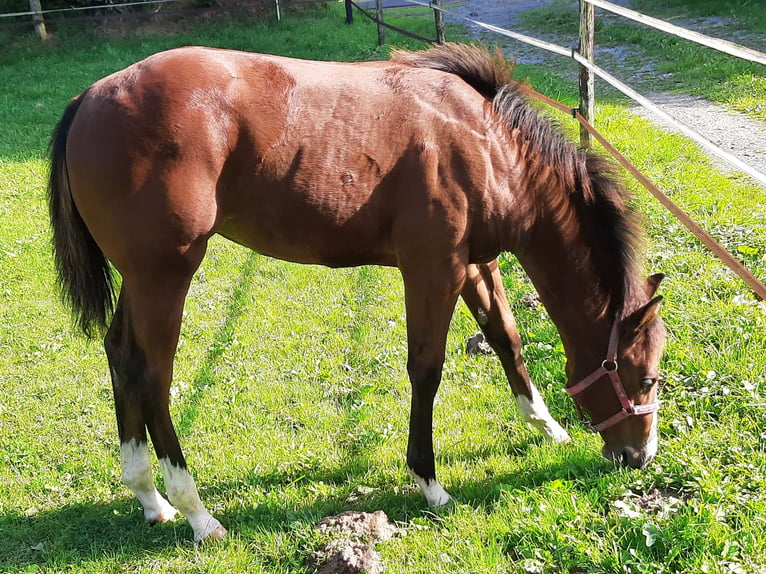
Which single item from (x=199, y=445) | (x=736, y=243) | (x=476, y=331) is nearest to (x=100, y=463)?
(x=199, y=445)

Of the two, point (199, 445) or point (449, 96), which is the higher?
point (449, 96)

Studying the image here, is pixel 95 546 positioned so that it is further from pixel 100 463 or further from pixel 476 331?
pixel 476 331

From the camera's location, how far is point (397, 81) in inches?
111

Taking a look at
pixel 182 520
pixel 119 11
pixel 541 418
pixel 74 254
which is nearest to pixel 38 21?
pixel 119 11

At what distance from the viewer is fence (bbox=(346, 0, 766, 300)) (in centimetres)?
255

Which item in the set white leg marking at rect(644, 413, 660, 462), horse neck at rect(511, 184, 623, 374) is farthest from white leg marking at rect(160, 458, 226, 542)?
white leg marking at rect(644, 413, 660, 462)

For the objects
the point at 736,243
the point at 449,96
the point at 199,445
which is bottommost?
the point at 199,445

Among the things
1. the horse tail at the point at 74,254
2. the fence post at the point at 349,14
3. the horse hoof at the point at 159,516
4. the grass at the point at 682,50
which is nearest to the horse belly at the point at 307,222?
the horse tail at the point at 74,254

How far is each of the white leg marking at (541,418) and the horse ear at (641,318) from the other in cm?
70

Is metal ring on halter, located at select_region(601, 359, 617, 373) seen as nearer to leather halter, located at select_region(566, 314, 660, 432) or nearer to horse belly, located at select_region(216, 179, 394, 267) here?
leather halter, located at select_region(566, 314, 660, 432)

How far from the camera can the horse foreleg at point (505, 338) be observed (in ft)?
10.6

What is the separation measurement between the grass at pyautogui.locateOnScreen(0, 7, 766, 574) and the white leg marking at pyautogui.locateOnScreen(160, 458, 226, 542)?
67 millimetres

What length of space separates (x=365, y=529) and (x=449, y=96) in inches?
71.1

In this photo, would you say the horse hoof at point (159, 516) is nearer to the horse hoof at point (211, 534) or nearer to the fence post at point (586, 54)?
the horse hoof at point (211, 534)
